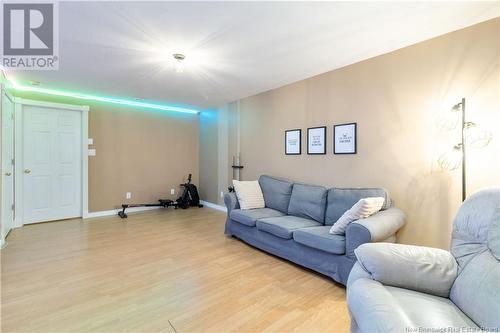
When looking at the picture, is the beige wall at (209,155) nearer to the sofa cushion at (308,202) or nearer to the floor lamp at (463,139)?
the sofa cushion at (308,202)

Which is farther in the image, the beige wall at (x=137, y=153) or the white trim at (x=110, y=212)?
the beige wall at (x=137, y=153)

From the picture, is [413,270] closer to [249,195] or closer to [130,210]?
[249,195]

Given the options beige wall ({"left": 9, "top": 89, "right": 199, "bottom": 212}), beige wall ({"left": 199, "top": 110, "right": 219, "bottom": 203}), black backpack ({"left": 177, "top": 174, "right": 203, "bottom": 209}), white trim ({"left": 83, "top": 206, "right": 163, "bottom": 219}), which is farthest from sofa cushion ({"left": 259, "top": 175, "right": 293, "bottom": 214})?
white trim ({"left": 83, "top": 206, "right": 163, "bottom": 219})

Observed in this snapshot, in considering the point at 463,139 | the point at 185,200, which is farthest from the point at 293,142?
the point at 185,200

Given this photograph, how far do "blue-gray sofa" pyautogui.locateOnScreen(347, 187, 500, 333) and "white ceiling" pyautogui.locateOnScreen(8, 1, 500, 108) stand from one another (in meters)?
1.61

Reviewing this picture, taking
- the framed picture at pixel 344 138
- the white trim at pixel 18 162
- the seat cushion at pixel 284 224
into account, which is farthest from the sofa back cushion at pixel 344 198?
the white trim at pixel 18 162

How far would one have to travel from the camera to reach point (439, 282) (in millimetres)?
1414

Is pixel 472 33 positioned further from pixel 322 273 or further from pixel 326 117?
pixel 322 273

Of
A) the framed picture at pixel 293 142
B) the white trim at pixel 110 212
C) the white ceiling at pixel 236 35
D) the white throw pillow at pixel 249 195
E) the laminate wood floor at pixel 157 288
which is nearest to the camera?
the laminate wood floor at pixel 157 288

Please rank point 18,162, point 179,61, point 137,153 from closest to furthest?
point 179,61 → point 18,162 → point 137,153

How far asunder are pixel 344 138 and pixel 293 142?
2.87ft

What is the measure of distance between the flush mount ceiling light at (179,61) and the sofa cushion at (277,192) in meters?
2.04

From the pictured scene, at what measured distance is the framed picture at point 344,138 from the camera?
307 cm

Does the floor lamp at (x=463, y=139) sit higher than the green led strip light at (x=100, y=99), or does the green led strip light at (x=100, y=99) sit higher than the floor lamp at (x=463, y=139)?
the green led strip light at (x=100, y=99)
